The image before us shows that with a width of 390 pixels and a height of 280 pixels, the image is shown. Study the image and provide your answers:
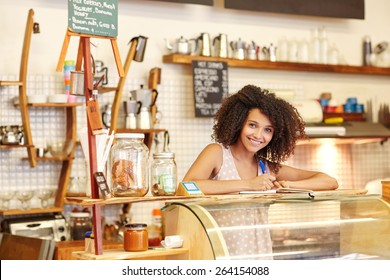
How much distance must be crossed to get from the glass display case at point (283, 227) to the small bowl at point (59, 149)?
2.75m

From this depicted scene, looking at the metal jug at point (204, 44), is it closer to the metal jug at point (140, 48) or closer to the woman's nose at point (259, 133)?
the metal jug at point (140, 48)

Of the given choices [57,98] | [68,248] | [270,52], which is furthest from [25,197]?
[270,52]

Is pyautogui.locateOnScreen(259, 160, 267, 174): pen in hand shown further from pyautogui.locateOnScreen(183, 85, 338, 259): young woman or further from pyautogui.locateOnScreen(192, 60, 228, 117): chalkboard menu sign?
pyautogui.locateOnScreen(192, 60, 228, 117): chalkboard menu sign

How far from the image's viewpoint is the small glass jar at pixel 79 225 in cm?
557

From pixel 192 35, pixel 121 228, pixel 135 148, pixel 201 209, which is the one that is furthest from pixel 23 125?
pixel 201 209

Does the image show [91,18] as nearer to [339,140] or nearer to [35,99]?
[35,99]

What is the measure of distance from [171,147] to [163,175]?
3.15m

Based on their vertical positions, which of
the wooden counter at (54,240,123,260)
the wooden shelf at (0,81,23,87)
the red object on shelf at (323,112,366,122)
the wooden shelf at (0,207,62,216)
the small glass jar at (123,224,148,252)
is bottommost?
the wooden counter at (54,240,123,260)

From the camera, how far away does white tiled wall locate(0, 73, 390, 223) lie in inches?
226

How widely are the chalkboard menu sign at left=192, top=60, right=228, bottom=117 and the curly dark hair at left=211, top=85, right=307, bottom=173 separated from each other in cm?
247

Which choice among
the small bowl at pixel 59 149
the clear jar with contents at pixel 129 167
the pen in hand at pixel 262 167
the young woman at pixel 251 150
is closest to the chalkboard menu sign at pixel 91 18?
the clear jar with contents at pixel 129 167

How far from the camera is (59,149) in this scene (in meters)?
5.71

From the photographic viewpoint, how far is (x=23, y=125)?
556cm

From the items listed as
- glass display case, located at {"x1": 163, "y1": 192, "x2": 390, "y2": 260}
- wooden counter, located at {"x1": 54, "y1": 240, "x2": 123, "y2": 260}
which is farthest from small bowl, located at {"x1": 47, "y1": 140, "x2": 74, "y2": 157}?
glass display case, located at {"x1": 163, "y1": 192, "x2": 390, "y2": 260}
